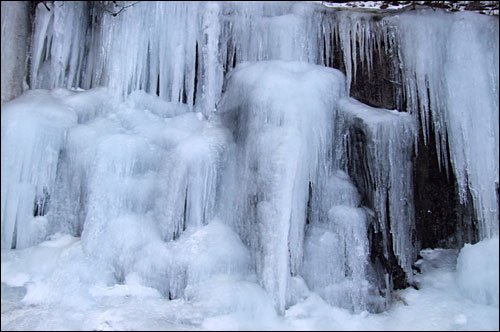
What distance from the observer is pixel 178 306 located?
12.0 ft

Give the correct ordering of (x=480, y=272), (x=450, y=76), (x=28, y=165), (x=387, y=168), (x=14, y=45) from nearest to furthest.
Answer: (x=480, y=272), (x=28, y=165), (x=387, y=168), (x=450, y=76), (x=14, y=45)

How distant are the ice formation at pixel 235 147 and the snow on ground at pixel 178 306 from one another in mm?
33

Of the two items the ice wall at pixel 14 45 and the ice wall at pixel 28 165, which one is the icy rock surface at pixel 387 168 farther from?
the ice wall at pixel 14 45

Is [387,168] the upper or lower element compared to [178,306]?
upper

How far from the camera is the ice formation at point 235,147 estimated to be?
4.00 m

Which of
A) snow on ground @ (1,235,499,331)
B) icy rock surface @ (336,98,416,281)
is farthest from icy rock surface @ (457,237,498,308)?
icy rock surface @ (336,98,416,281)

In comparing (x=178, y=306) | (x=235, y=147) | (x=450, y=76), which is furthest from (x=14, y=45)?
(x=450, y=76)

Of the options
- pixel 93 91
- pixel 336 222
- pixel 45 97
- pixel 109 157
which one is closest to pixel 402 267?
pixel 336 222

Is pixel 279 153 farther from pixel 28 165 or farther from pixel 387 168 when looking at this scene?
pixel 28 165

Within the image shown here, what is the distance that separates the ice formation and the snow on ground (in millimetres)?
33

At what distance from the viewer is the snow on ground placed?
3381 millimetres

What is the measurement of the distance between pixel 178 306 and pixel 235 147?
164cm

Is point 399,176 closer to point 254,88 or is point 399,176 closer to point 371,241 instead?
point 371,241

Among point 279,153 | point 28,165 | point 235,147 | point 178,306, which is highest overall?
point 235,147
